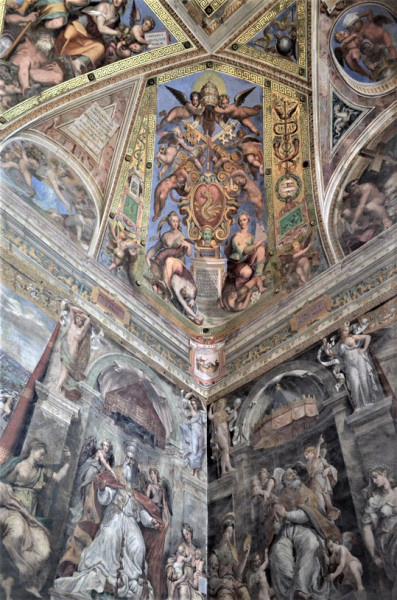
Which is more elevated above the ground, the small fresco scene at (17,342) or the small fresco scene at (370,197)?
the small fresco scene at (370,197)

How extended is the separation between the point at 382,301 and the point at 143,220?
5.06 meters

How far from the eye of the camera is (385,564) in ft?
25.7

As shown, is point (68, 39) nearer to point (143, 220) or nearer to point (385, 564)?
point (143, 220)

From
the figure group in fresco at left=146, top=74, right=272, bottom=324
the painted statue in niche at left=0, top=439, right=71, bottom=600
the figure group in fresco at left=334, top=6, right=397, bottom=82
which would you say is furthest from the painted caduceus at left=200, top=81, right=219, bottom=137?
the painted statue in niche at left=0, top=439, right=71, bottom=600

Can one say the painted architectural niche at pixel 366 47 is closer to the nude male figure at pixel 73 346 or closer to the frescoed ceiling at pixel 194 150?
the frescoed ceiling at pixel 194 150

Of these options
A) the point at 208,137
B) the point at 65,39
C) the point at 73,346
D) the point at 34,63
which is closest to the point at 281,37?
the point at 208,137

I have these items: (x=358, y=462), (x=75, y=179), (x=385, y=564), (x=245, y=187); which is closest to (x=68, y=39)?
(x=75, y=179)

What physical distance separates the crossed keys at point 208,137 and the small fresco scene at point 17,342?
5112 mm

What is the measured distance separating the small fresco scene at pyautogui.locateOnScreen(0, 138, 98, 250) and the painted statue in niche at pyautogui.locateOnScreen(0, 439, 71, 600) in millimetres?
4077

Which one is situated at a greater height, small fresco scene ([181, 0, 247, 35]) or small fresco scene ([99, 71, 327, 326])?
small fresco scene ([181, 0, 247, 35])

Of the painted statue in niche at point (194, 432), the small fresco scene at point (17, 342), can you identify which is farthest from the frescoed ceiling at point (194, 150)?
the painted statue in niche at point (194, 432)

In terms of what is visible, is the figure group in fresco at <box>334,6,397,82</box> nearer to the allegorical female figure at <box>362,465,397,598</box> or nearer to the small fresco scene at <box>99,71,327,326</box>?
the small fresco scene at <box>99,71,327,326</box>

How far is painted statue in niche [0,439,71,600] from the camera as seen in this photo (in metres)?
7.51

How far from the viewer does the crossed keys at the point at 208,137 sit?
497 inches
